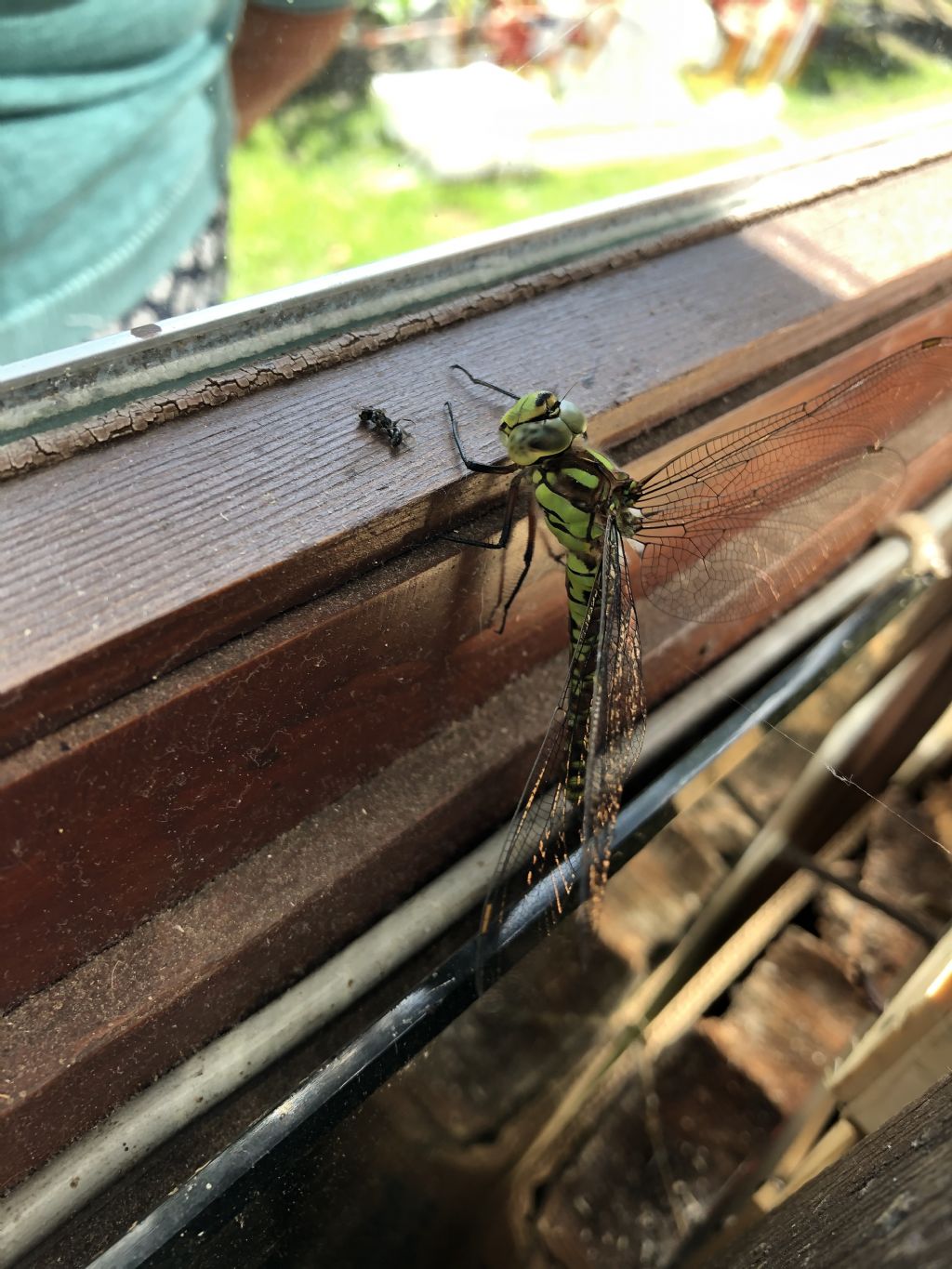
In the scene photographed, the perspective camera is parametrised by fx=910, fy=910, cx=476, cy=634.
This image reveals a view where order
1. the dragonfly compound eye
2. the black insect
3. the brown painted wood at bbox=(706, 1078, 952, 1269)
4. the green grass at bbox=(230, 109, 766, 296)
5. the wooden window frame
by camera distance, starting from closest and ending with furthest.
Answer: the brown painted wood at bbox=(706, 1078, 952, 1269)
the wooden window frame
the black insect
the dragonfly compound eye
the green grass at bbox=(230, 109, 766, 296)

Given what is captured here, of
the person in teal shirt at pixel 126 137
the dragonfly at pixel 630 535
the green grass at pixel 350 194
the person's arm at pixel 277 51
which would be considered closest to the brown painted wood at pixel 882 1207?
the dragonfly at pixel 630 535

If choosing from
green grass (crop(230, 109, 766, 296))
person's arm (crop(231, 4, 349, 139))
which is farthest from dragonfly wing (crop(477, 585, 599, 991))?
person's arm (crop(231, 4, 349, 139))

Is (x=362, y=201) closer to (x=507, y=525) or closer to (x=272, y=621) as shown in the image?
(x=507, y=525)

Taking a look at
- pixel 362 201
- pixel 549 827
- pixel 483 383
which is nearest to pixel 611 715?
pixel 549 827

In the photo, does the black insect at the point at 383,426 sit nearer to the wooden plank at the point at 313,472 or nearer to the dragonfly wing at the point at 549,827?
the wooden plank at the point at 313,472

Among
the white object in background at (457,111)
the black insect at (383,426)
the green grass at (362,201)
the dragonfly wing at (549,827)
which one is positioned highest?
the white object in background at (457,111)

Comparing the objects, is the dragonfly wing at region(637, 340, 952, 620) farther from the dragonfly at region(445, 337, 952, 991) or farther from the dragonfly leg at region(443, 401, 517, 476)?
the dragonfly leg at region(443, 401, 517, 476)
